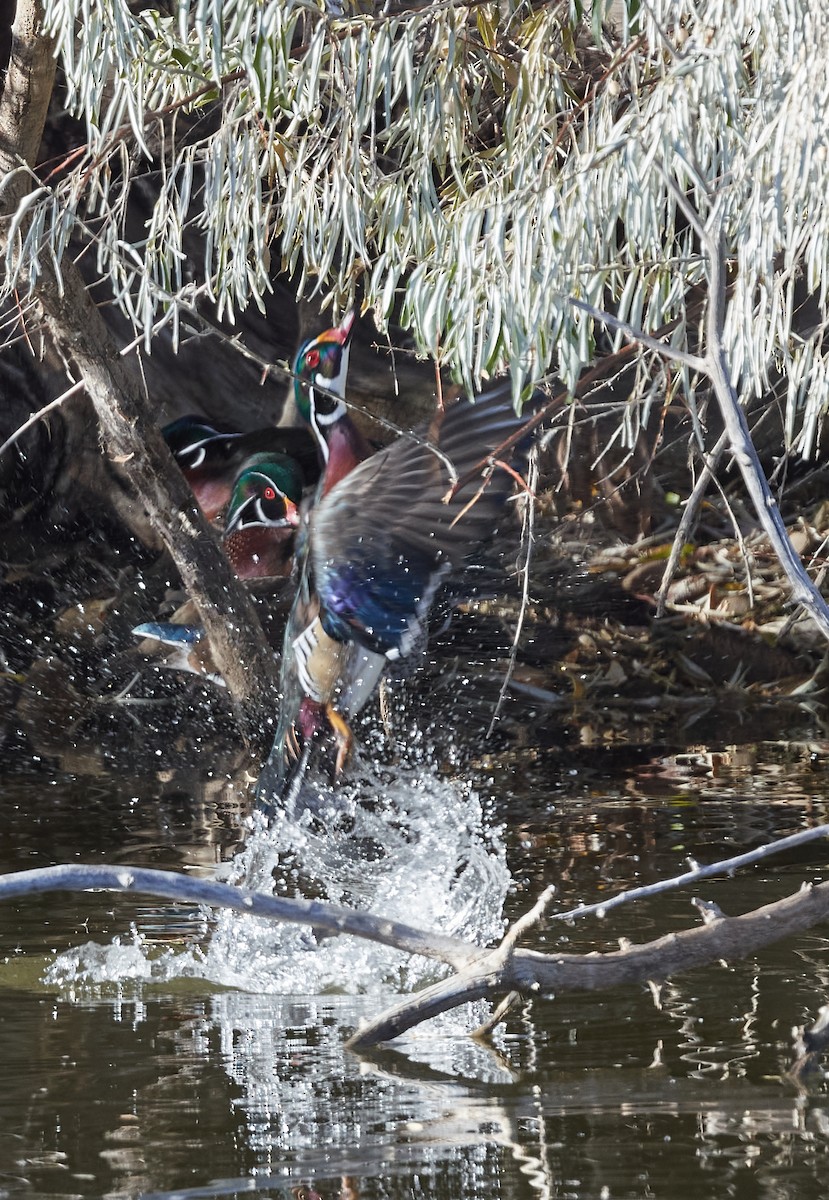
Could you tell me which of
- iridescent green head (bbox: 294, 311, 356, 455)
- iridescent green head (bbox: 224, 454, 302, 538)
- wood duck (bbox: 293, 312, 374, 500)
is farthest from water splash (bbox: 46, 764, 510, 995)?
iridescent green head (bbox: 224, 454, 302, 538)

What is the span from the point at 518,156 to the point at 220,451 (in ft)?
15.8

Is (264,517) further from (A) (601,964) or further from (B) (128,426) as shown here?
(A) (601,964)

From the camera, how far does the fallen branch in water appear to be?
216 cm

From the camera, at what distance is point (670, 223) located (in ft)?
10.9

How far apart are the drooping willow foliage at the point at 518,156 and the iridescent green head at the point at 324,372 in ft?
5.97

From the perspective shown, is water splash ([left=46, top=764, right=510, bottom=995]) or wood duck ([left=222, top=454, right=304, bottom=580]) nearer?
water splash ([left=46, top=764, right=510, bottom=995])

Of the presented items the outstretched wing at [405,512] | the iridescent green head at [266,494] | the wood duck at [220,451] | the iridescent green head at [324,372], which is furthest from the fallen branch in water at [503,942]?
the wood duck at [220,451]

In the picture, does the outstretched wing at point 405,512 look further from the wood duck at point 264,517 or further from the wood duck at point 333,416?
the wood duck at point 264,517

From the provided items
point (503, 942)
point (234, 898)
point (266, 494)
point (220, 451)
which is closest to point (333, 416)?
point (266, 494)

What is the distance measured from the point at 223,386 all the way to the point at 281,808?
157 inches

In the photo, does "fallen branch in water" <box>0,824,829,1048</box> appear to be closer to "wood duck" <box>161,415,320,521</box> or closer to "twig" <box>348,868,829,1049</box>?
"twig" <box>348,868,829,1049</box>

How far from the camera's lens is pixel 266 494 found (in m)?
8.16

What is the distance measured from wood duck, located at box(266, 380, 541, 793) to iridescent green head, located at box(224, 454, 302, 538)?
2.93 meters

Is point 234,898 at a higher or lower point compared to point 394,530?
lower
